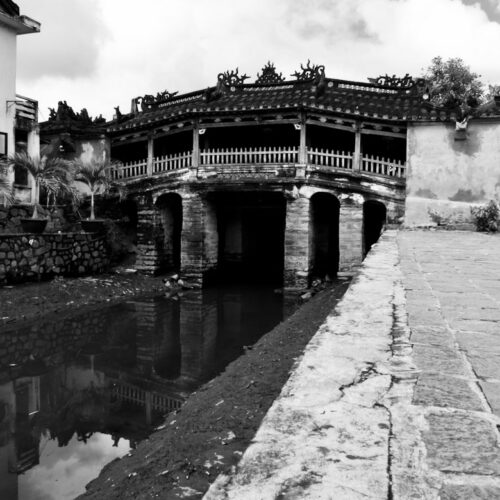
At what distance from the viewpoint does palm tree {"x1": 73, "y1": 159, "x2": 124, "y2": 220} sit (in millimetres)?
17719

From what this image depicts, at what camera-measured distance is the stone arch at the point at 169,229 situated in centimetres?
1873

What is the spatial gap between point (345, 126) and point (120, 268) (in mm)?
9281

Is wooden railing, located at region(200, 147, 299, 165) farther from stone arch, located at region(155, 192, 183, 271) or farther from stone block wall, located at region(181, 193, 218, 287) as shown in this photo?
stone arch, located at region(155, 192, 183, 271)

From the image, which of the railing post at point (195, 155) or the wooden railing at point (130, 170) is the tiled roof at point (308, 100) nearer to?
the railing post at point (195, 155)

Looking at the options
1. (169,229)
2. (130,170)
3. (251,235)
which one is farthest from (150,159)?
(251,235)

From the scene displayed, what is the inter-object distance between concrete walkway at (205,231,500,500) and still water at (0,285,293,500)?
3441 millimetres

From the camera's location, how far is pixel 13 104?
18031 millimetres

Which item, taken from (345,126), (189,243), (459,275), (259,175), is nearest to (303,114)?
(345,126)

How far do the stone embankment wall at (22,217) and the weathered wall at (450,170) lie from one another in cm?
1203

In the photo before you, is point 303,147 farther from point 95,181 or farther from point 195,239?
point 95,181

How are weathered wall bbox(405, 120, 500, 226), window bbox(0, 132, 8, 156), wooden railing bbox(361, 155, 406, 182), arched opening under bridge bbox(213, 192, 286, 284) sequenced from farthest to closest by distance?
1. arched opening under bridge bbox(213, 192, 286, 284)
2. window bbox(0, 132, 8, 156)
3. wooden railing bbox(361, 155, 406, 182)
4. weathered wall bbox(405, 120, 500, 226)

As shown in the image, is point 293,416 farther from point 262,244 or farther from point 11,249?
point 262,244

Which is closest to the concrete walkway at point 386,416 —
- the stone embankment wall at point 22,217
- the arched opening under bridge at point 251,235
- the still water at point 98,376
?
the still water at point 98,376

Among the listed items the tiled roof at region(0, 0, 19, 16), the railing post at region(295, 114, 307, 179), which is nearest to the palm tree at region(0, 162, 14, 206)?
the tiled roof at region(0, 0, 19, 16)
